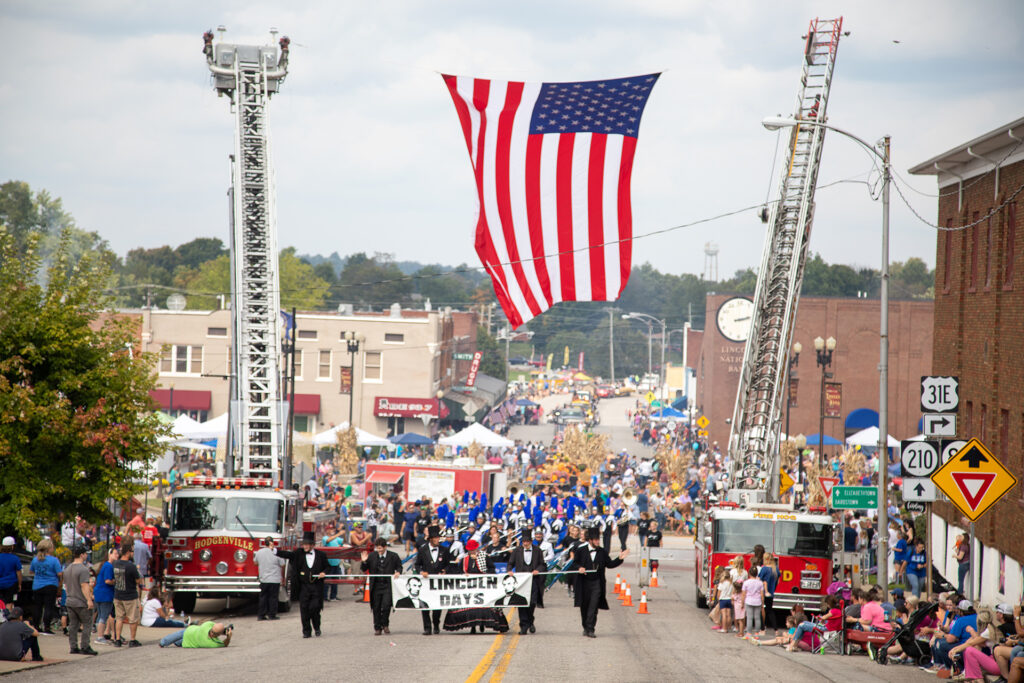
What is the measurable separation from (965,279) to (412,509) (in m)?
16.8

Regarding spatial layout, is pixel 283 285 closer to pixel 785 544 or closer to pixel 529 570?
pixel 785 544

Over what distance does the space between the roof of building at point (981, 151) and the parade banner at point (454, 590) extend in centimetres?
1195

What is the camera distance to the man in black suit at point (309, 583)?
60.6 ft

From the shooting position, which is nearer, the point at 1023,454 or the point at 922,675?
the point at 922,675

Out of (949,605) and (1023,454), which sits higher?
(1023,454)

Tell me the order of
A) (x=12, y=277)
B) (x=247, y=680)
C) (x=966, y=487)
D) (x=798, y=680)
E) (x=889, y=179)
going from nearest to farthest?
(x=247, y=680), (x=798, y=680), (x=966, y=487), (x=12, y=277), (x=889, y=179)

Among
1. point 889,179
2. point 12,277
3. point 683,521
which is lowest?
point 683,521

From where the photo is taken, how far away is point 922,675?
52.0ft

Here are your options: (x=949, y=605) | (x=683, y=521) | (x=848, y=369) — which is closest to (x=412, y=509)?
(x=683, y=521)

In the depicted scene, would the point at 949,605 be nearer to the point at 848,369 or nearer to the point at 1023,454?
the point at 1023,454

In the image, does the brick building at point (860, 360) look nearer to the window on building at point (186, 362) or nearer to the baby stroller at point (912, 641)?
the window on building at point (186, 362)

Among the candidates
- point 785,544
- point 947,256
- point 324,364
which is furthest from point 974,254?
point 324,364

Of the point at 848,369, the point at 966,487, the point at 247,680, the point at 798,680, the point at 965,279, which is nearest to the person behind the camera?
the point at 247,680

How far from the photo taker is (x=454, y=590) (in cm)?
1839
